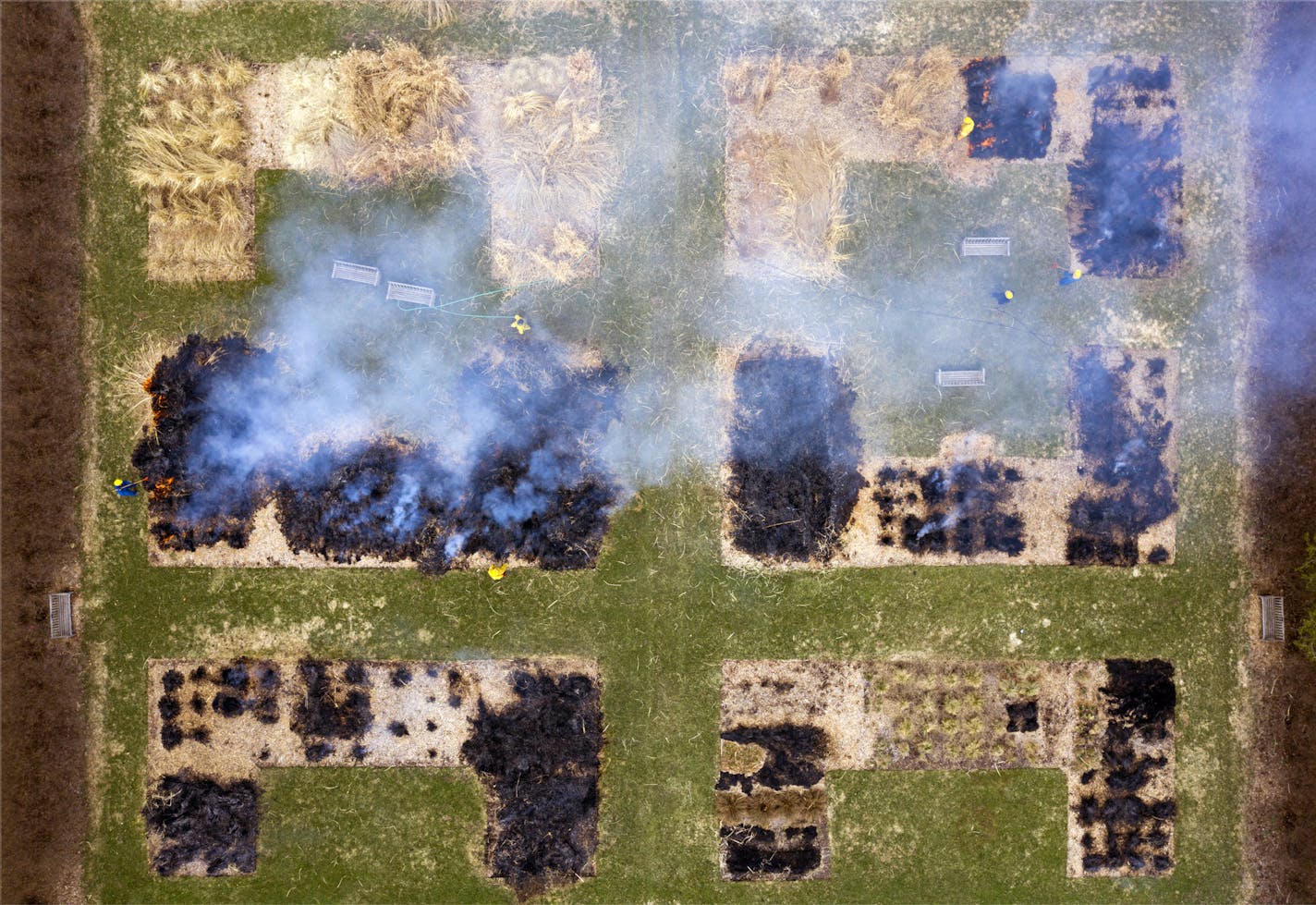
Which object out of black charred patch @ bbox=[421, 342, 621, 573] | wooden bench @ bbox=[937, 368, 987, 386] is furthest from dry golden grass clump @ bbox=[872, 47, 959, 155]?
black charred patch @ bbox=[421, 342, 621, 573]

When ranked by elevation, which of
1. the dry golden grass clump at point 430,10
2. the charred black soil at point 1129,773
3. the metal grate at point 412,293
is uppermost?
the dry golden grass clump at point 430,10

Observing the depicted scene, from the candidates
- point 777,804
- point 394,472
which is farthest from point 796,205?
point 777,804

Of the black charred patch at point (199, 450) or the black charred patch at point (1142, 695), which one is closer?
the black charred patch at point (199, 450)

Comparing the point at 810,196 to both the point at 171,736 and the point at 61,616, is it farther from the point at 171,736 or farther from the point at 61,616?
the point at 61,616

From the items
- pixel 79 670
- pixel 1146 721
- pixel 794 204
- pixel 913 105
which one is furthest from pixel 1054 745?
pixel 79 670

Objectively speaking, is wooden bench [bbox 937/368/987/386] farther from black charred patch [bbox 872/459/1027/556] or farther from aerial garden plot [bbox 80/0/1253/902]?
black charred patch [bbox 872/459/1027/556]

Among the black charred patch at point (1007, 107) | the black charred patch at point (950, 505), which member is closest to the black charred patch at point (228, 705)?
the black charred patch at point (950, 505)

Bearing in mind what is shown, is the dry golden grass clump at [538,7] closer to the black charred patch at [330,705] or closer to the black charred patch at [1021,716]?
the black charred patch at [330,705]
